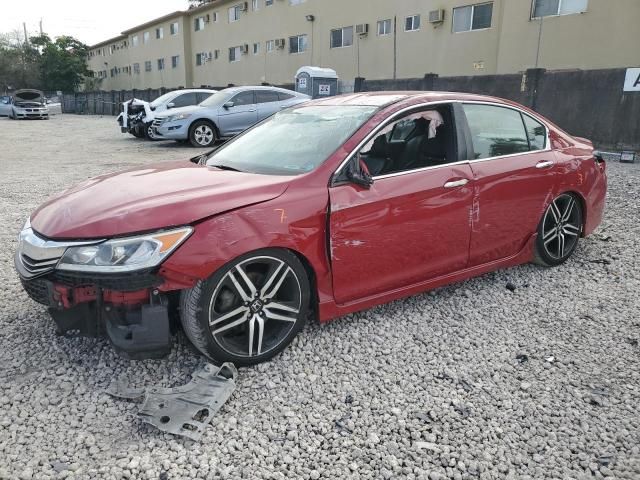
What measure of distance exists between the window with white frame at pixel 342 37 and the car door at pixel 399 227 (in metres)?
23.3

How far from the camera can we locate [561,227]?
4.50 m

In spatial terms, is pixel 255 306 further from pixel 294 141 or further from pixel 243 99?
pixel 243 99

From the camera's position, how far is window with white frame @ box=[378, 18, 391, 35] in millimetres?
22969

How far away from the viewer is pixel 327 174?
3107 mm

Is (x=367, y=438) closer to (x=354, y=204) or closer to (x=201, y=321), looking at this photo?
(x=201, y=321)

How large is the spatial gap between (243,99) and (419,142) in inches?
433

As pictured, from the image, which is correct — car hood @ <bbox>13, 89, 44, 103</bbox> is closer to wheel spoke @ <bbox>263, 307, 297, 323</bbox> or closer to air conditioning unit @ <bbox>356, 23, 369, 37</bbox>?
air conditioning unit @ <bbox>356, 23, 369, 37</bbox>

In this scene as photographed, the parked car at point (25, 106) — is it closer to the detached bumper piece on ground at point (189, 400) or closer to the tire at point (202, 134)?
the tire at point (202, 134)

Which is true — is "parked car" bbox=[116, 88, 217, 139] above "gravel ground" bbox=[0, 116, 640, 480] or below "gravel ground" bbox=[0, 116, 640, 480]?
above

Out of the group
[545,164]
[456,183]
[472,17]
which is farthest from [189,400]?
[472,17]

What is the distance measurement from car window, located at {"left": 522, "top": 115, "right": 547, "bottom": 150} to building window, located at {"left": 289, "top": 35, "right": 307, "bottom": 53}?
26.0 metres

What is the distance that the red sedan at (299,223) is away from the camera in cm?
266

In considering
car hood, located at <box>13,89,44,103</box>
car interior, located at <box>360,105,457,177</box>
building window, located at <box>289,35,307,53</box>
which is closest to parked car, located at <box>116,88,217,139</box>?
car interior, located at <box>360,105,457,177</box>

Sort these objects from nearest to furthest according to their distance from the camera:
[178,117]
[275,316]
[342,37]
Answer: [275,316] < [178,117] < [342,37]
